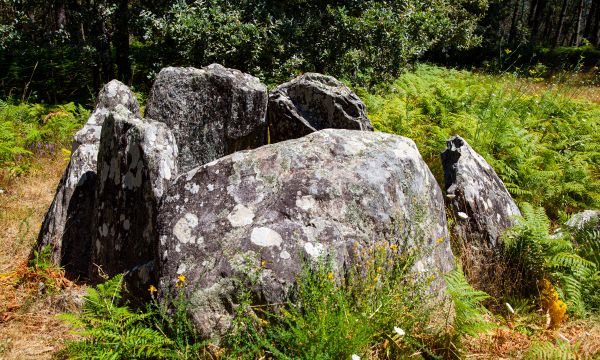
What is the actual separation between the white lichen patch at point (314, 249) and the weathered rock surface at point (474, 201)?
1774mm

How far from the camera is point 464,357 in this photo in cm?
325

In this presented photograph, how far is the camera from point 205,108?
5.49 meters

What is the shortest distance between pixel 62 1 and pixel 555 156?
10270 millimetres

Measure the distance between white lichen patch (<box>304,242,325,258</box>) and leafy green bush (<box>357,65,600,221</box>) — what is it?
2758 mm

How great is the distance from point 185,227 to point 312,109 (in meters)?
2.88

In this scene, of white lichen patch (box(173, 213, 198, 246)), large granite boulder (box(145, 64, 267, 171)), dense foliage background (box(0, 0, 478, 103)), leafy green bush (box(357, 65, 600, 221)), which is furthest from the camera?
dense foliage background (box(0, 0, 478, 103))

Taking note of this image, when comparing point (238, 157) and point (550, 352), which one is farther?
point (238, 157)

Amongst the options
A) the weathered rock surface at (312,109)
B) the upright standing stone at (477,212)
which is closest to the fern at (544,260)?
the upright standing stone at (477,212)

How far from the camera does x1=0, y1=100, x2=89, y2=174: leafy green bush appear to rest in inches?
265

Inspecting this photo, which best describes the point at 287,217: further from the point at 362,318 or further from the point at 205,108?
the point at 205,108

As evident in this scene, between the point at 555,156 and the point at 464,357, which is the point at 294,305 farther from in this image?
the point at 555,156

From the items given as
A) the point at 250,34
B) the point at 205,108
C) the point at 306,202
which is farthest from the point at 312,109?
the point at 250,34

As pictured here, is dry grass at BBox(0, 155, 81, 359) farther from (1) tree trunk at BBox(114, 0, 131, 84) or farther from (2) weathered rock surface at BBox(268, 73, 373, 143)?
(1) tree trunk at BBox(114, 0, 131, 84)

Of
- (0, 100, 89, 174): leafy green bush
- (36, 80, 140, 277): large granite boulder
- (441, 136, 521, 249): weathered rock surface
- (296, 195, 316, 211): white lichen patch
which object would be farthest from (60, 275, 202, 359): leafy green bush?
(0, 100, 89, 174): leafy green bush
